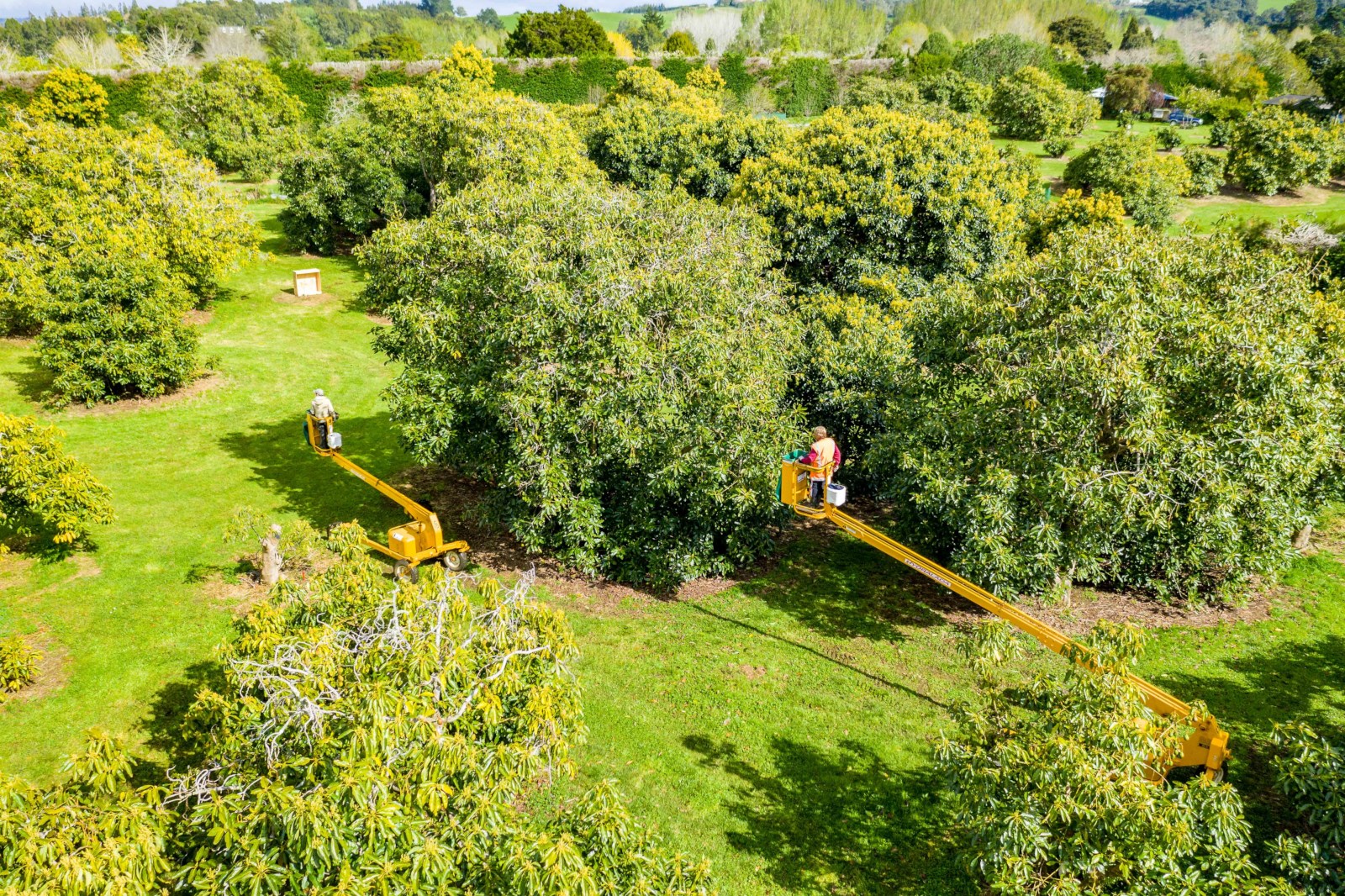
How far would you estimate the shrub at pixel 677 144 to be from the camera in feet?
112

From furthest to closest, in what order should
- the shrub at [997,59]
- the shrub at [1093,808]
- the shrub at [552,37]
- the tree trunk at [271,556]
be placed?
the shrub at [552,37] < the shrub at [997,59] < the tree trunk at [271,556] < the shrub at [1093,808]

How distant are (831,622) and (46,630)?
585 inches

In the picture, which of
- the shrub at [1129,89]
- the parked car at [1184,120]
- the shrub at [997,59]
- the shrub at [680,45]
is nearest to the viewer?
the parked car at [1184,120]

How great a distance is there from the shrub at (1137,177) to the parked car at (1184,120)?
25.7 meters

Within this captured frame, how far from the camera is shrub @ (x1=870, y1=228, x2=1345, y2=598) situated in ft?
42.8

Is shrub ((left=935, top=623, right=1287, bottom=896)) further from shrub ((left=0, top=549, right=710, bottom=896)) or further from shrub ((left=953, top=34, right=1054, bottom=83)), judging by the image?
shrub ((left=953, top=34, right=1054, bottom=83))

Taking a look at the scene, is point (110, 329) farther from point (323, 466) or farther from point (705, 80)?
point (705, 80)

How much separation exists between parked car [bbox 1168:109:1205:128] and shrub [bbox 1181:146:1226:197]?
19.5m

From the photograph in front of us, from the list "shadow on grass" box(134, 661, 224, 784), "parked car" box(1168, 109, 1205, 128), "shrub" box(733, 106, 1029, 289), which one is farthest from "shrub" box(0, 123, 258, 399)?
"parked car" box(1168, 109, 1205, 128)

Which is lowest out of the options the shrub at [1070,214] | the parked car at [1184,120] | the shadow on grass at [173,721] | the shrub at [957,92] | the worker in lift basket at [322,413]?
the shadow on grass at [173,721]

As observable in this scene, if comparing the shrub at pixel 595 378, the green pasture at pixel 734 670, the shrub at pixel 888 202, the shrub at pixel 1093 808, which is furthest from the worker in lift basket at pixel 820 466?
the shrub at pixel 888 202

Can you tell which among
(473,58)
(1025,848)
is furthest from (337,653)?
(473,58)

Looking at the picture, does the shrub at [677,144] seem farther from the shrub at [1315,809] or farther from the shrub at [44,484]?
the shrub at [1315,809]

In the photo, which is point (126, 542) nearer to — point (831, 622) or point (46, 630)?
point (46, 630)
